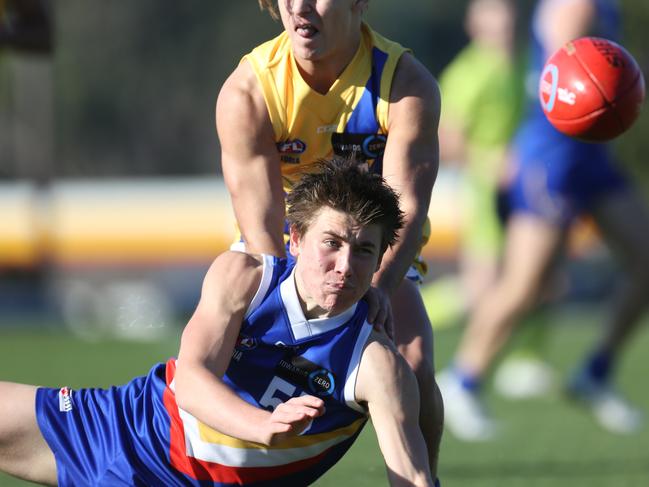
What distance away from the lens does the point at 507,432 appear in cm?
739

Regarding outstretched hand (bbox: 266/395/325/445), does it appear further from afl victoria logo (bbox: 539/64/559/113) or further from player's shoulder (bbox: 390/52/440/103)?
afl victoria logo (bbox: 539/64/559/113)

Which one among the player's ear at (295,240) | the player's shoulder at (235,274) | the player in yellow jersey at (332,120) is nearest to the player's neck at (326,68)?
the player in yellow jersey at (332,120)

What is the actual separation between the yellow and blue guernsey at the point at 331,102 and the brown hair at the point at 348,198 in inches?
19.7

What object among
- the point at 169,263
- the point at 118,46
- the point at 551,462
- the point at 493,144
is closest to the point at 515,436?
the point at 551,462

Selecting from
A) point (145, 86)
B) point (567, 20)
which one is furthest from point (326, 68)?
point (145, 86)

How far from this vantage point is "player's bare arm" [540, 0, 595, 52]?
22.8ft

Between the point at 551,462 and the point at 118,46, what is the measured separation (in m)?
18.6

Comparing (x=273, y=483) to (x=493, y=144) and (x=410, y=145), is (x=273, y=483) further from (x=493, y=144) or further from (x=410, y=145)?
(x=493, y=144)

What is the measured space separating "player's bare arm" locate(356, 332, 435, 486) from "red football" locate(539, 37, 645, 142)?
1541mm

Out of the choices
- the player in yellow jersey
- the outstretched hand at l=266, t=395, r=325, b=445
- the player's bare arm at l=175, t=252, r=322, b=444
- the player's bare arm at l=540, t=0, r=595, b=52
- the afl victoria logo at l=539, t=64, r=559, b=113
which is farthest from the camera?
the player's bare arm at l=540, t=0, r=595, b=52

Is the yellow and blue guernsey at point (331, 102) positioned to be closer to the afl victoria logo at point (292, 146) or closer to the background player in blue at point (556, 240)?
the afl victoria logo at point (292, 146)

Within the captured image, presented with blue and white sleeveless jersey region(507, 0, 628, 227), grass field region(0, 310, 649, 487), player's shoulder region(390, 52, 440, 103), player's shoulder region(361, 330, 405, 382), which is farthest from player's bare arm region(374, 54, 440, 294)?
blue and white sleeveless jersey region(507, 0, 628, 227)

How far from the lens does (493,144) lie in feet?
32.1

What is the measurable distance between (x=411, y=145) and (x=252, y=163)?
0.53 meters
